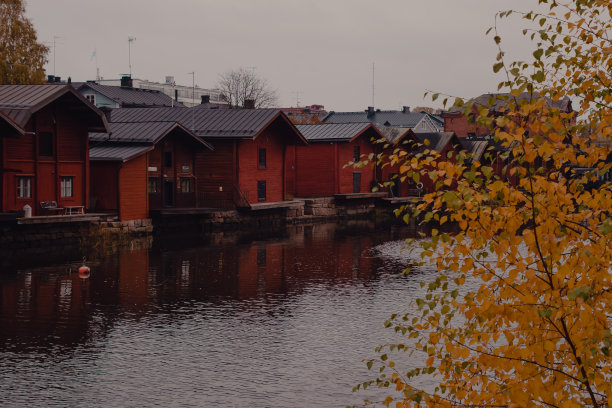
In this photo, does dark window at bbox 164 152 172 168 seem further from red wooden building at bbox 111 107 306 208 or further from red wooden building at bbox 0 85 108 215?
red wooden building at bbox 0 85 108 215

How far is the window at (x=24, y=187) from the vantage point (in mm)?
37500

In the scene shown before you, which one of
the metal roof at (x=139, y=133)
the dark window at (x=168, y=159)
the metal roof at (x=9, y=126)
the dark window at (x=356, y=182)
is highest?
the metal roof at (x=139, y=133)

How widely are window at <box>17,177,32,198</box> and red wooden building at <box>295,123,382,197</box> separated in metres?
27.8

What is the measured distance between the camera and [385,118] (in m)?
124

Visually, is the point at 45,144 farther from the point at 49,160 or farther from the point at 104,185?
the point at 104,185

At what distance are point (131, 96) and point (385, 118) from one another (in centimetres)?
4518

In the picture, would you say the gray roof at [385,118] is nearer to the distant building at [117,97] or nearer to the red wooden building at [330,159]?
the distant building at [117,97]

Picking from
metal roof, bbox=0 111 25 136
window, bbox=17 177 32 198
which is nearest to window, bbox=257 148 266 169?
window, bbox=17 177 32 198

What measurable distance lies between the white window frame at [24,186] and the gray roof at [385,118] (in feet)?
280

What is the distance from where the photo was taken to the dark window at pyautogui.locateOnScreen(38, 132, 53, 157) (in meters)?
39.1

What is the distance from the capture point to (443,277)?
6.70 meters

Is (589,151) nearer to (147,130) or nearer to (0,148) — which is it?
(0,148)

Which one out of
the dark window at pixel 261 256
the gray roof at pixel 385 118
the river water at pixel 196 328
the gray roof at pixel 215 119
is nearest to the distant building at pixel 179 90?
the gray roof at pixel 385 118

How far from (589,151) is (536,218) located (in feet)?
3.69
